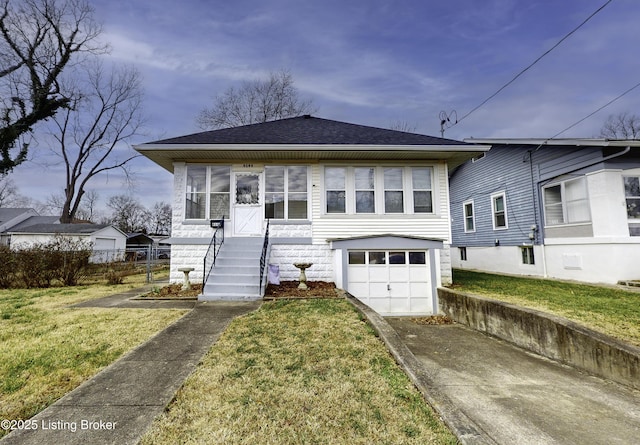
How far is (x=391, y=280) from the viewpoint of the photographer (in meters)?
9.05

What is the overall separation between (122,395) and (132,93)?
33233 millimetres

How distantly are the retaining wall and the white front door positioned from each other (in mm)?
6564

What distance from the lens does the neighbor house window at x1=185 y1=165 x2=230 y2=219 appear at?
9773 mm

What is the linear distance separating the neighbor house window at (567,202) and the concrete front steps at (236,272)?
11.0 metres

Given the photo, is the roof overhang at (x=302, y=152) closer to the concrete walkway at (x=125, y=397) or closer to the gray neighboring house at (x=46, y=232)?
the concrete walkway at (x=125, y=397)

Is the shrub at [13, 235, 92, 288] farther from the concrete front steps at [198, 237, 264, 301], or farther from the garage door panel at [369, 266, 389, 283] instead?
the garage door panel at [369, 266, 389, 283]

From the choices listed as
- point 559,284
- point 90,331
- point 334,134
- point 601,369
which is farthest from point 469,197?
point 90,331

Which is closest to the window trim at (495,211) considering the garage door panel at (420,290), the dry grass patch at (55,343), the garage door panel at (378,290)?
the garage door panel at (420,290)

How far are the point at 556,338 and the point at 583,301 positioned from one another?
298 centimetres

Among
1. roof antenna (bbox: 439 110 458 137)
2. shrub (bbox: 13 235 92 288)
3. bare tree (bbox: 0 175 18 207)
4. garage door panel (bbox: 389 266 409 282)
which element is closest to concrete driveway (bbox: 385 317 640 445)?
garage door panel (bbox: 389 266 409 282)

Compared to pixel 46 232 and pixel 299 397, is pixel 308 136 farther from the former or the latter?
pixel 46 232

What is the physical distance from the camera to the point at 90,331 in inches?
194

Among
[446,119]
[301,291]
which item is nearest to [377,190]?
[301,291]

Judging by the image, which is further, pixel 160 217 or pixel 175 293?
pixel 160 217
